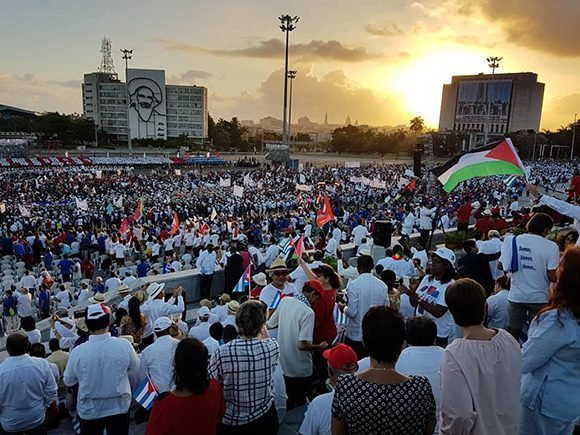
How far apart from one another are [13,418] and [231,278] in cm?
556

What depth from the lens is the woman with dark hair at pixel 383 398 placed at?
1.91 m

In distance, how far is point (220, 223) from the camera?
18.7 metres

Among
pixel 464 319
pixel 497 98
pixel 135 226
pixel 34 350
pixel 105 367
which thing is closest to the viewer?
pixel 464 319

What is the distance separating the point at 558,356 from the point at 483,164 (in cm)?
426

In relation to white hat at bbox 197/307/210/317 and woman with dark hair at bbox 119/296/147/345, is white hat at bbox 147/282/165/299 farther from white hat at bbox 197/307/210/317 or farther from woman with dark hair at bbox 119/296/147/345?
woman with dark hair at bbox 119/296/147/345

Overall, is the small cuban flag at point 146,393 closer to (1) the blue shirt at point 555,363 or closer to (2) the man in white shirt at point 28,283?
(1) the blue shirt at point 555,363

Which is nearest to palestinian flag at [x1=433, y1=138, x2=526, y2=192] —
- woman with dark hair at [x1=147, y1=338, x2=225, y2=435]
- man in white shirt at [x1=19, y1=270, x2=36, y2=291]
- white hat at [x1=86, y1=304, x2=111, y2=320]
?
white hat at [x1=86, y1=304, x2=111, y2=320]

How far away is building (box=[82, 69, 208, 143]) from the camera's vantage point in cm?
12188

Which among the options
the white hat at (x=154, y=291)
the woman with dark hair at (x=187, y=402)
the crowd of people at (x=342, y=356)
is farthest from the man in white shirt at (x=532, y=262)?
the white hat at (x=154, y=291)

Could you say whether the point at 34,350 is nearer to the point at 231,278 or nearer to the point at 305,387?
the point at 305,387

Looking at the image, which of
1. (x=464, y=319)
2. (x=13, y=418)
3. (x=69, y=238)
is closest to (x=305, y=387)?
(x=464, y=319)

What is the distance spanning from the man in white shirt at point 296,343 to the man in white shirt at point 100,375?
3.77 feet

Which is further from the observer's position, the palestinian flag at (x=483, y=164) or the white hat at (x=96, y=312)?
the palestinian flag at (x=483, y=164)

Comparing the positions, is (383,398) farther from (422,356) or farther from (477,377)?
(422,356)
